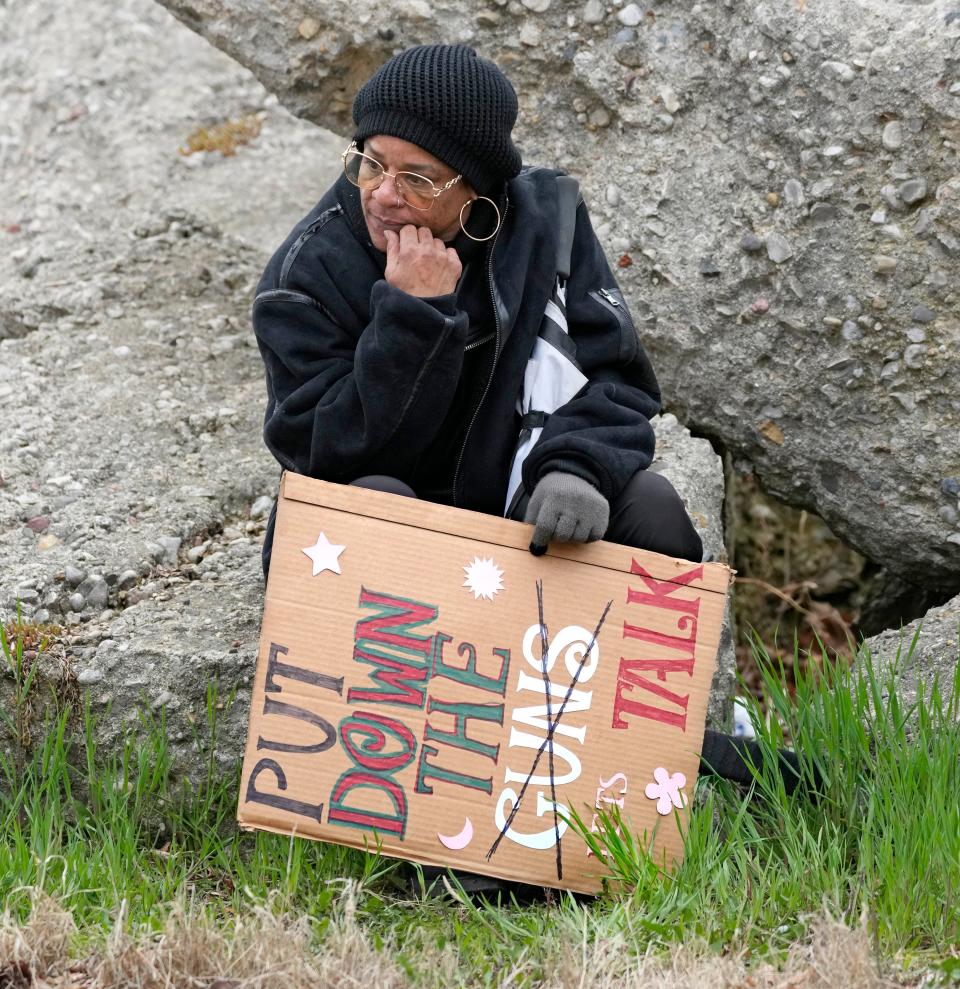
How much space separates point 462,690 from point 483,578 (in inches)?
7.8

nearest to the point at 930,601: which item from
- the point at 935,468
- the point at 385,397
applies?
the point at 935,468

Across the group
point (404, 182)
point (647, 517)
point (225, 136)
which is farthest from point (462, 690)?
point (225, 136)

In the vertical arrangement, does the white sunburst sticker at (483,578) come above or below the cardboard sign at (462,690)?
above

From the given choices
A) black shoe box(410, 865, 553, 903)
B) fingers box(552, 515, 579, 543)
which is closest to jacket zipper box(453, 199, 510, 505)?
fingers box(552, 515, 579, 543)

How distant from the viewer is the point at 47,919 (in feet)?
7.11

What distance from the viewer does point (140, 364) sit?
3.81 m

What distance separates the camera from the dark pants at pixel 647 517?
250 cm

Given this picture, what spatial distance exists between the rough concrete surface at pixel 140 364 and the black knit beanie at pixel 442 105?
1.11 m

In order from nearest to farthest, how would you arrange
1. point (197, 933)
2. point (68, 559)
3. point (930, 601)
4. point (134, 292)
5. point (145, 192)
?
1. point (197, 933)
2. point (68, 559)
3. point (930, 601)
4. point (134, 292)
5. point (145, 192)

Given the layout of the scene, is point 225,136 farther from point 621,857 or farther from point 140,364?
point 621,857

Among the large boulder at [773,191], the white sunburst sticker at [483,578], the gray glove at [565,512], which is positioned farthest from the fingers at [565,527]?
the large boulder at [773,191]

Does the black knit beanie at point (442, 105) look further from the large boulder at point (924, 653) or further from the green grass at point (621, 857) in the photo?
the large boulder at point (924, 653)

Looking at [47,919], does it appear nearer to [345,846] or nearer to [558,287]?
[345,846]

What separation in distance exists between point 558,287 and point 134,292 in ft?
5.99
